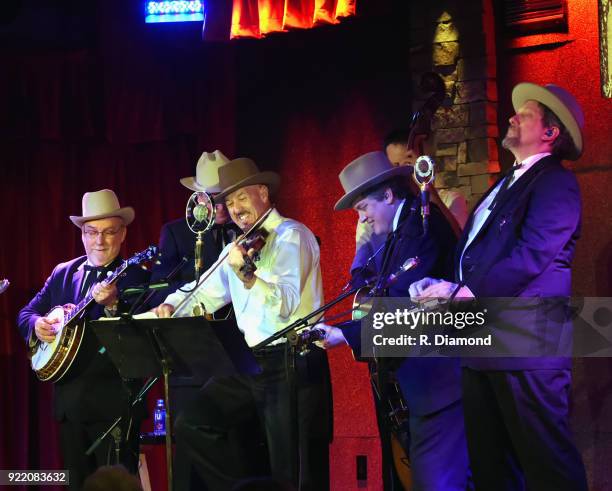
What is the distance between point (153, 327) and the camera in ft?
16.4

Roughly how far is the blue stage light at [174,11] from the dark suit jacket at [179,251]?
2225mm

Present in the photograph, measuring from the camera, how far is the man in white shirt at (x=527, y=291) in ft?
13.5

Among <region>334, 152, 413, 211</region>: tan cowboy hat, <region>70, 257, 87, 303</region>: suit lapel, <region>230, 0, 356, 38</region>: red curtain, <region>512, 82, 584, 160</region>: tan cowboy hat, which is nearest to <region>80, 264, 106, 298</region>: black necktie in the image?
<region>70, 257, 87, 303</region>: suit lapel

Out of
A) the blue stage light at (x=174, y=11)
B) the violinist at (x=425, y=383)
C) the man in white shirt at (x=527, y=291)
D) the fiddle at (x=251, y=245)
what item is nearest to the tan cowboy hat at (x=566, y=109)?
the man in white shirt at (x=527, y=291)

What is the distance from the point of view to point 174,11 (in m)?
8.17

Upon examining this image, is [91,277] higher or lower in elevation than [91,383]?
higher

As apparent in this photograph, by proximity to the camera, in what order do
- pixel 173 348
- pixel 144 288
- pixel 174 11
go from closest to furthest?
pixel 173 348, pixel 144 288, pixel 174 11

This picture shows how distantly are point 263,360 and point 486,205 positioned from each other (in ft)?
5.09

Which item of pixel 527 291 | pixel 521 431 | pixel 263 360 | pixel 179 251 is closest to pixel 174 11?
pixel 179 251

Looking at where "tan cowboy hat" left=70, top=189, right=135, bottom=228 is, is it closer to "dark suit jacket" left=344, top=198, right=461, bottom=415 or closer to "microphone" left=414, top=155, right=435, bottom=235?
"dark suit jacket" left=344, top=198, right=461, bottom=415

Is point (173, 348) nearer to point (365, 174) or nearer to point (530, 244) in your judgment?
point (365, 174)

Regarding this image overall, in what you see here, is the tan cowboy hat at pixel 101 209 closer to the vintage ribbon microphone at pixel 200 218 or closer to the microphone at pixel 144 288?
the microphone at pixel 144 288

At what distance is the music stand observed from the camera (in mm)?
4836

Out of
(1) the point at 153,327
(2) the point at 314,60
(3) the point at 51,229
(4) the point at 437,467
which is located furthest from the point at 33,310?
(4) the point at 437,467
